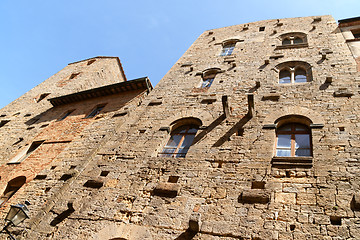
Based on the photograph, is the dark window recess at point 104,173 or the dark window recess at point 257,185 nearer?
the dark window recess at point 257,185

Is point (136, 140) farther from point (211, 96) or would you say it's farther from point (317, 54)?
point (317, 54)

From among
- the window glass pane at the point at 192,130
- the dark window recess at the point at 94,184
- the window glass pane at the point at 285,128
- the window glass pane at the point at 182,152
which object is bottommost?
the dark window recess at the point at 94,184

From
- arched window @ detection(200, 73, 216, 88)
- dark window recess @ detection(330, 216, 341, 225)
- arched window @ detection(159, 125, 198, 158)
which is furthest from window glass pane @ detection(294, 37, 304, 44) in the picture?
dark window recess @ detection(330, 216, 341, 225)

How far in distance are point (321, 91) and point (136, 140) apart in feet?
18.0

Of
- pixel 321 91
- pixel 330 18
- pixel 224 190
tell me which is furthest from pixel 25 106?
pixel 330 18

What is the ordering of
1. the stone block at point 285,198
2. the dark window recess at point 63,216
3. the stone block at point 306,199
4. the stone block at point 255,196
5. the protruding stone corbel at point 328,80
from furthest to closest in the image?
the protruding stone corbel at point 328,80
the dark window recess at point 63,216
the stone block at point 255,196
the stone block at point 285,198
the stone block at point 306,199

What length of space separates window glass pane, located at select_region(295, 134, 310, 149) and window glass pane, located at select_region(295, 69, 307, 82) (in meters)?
3.11

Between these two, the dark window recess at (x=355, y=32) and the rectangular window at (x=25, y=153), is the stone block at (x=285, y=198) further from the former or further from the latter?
the dark window recess at (x=355, y=32)

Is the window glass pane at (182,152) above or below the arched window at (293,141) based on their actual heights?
below

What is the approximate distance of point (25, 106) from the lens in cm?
1505

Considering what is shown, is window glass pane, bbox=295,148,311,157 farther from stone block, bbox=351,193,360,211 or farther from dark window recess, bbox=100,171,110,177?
dark window recess, bbox=100,171,110,177

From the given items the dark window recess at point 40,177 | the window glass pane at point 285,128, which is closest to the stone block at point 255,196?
the window glass pane at point 285,128

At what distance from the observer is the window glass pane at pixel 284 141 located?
6071 millimetres

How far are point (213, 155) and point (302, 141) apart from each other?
2.11m
